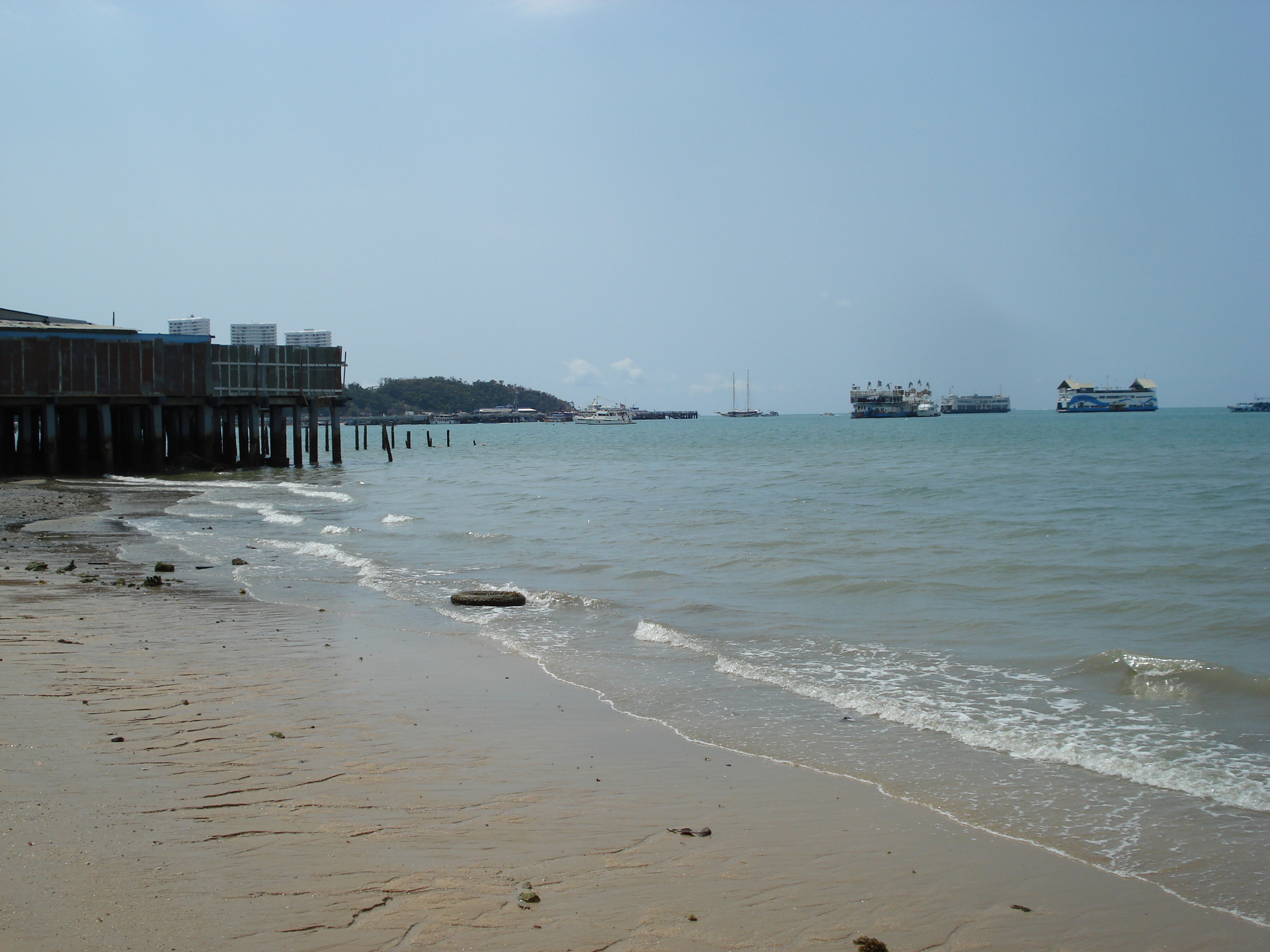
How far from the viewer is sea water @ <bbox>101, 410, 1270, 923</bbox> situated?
6.84 m

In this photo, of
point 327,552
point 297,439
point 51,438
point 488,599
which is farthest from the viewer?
point 297,439

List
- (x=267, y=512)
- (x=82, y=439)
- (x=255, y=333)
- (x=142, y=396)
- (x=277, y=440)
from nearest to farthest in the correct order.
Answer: (x=267, y=512), (x=82, y=439), (x=142, y=396), (x=277, y=440), (x=255, y=333)

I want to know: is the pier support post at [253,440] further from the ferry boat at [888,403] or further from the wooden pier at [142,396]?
the ferry boat at [888,403]

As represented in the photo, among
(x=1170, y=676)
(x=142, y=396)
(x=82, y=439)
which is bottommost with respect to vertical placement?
(x=1170, y=676)

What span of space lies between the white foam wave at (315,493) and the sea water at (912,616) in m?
0.24

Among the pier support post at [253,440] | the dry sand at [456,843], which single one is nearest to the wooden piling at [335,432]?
the pier support post at [253,440]

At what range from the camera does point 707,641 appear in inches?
466

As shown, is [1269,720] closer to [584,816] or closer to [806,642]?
[806,642]

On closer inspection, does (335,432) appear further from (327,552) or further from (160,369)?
(327,552)

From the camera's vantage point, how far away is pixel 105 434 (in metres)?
38.0

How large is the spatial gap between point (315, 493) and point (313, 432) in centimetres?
1494

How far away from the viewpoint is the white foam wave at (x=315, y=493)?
1335 inches

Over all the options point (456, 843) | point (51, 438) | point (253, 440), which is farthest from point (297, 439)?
point (456, 843)

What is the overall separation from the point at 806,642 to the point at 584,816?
6318 mm
